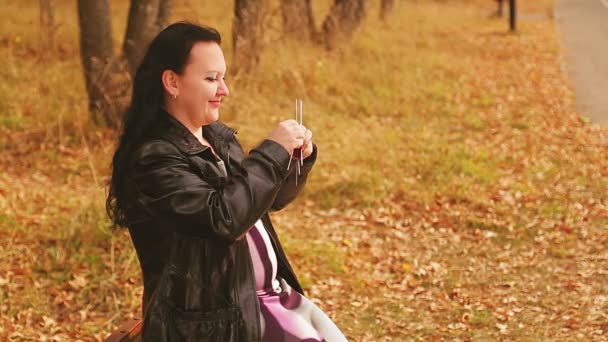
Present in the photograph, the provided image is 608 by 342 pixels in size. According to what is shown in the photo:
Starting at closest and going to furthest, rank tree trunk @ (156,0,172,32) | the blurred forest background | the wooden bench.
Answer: the wooden bench
the blurred forest background
tree trunk @ (156,0,172,32)

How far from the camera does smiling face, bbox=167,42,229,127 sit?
2875 mm

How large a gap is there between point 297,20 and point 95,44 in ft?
19.3

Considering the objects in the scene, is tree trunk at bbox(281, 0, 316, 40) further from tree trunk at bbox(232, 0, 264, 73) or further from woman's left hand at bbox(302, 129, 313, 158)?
woman's left hand at bbox(302, 129, 313, 158)

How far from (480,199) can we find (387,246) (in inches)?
54.5

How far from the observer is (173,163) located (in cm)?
284

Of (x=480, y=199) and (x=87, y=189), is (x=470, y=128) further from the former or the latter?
(x=87, y=189)

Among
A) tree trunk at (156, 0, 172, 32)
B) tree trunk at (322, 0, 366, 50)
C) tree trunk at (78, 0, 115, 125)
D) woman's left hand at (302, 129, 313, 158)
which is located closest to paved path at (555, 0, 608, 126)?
tree trunk at (322, 0, 366, 50)

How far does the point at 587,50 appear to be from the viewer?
17672 millimetres

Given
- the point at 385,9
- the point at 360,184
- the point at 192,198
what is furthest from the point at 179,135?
the point at 385,9

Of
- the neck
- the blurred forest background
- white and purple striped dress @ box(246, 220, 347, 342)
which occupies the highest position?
the neck

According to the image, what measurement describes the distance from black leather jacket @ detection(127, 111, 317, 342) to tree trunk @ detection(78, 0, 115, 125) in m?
6.61

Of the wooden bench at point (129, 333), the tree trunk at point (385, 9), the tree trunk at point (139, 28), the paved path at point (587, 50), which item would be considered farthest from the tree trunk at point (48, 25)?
the tree trunk at point (385, 9)

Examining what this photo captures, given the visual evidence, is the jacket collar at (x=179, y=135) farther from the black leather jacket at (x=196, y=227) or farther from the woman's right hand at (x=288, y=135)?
the woman's right hand at (x=288, y=135)

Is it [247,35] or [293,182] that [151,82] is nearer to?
[293,182]
